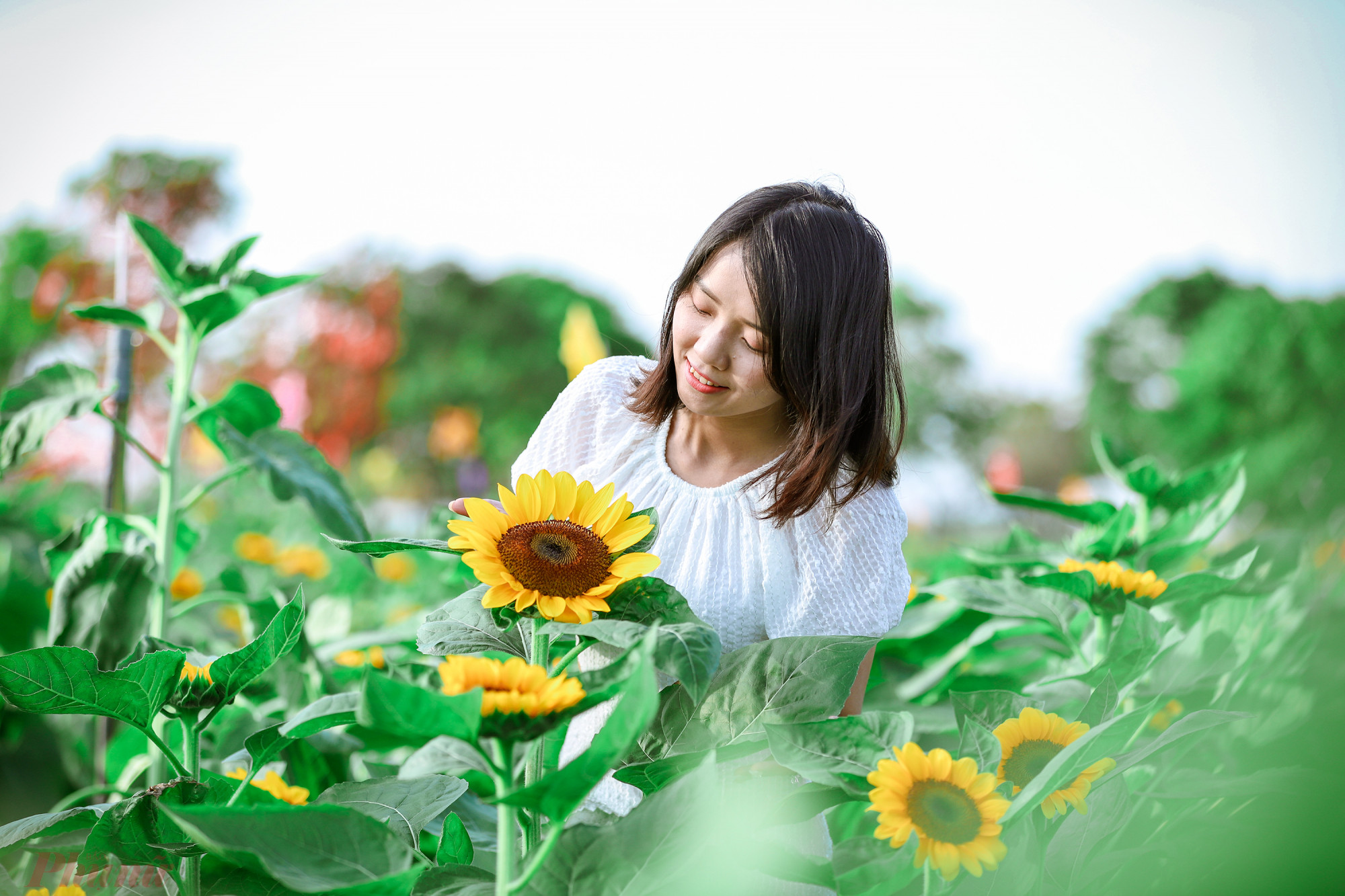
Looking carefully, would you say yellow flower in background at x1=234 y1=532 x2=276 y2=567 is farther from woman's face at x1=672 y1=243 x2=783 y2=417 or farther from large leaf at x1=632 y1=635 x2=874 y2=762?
large leaf at x1=632 y1=635 x2=874 y2=762

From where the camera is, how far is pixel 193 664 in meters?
0.62

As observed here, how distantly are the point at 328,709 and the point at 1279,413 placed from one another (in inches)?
424

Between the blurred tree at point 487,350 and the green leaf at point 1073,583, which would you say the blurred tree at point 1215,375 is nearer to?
the blurred tree at point 487,350

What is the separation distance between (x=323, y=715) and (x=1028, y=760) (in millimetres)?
421

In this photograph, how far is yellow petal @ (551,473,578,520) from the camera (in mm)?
567

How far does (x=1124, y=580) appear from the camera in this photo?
868 millimetres

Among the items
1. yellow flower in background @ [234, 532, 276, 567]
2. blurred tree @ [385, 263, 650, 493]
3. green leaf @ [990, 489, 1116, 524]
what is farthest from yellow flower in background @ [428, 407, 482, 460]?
blurred tree @ [385, 263, 650, 493]

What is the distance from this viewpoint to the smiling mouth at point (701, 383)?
74cm

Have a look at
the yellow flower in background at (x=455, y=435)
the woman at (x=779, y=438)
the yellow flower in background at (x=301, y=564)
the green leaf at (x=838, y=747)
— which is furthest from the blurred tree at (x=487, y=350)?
the green leaf at (x=838, y=747)

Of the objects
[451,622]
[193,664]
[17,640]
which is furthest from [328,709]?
[17,640]

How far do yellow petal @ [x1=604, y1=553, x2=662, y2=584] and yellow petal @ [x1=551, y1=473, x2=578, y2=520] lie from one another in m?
0.05

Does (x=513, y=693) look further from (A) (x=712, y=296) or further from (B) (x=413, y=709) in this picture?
(A) (x=712, y=296)

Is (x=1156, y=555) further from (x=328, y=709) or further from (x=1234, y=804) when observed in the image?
(x=328, y=709)

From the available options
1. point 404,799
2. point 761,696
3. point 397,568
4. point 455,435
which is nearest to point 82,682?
point 404,799
